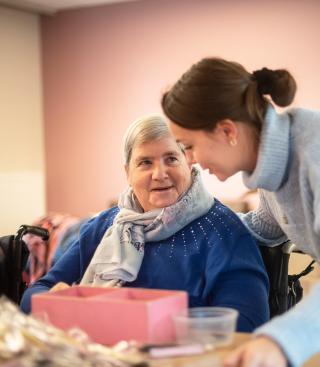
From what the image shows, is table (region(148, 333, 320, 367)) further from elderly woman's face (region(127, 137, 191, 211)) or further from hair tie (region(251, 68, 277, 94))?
elderly woman's face (region(127, 137, 191, 211))

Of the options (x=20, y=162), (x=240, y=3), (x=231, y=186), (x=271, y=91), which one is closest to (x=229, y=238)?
(x=271, y=91)

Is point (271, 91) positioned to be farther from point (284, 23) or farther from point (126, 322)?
point (284, 23)

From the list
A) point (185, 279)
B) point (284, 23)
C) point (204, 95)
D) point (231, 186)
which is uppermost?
point (284, 23)

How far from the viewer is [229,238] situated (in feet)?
5.72

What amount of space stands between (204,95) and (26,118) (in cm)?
429

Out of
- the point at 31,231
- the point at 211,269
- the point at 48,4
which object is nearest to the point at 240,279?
the point at 211,269

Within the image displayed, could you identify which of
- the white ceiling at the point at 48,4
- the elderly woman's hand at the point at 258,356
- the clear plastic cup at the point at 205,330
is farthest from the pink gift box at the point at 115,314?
the white ceiling at the point at 48,4

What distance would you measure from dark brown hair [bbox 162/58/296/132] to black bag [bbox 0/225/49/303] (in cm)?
78

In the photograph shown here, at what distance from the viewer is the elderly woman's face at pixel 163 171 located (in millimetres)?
1895

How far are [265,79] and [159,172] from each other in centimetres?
51

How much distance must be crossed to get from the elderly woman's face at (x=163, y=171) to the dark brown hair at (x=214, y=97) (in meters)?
0.44

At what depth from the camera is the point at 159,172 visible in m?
1.89

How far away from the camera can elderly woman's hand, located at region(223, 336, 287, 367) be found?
108 cm

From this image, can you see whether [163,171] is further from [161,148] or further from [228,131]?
[228,131]
